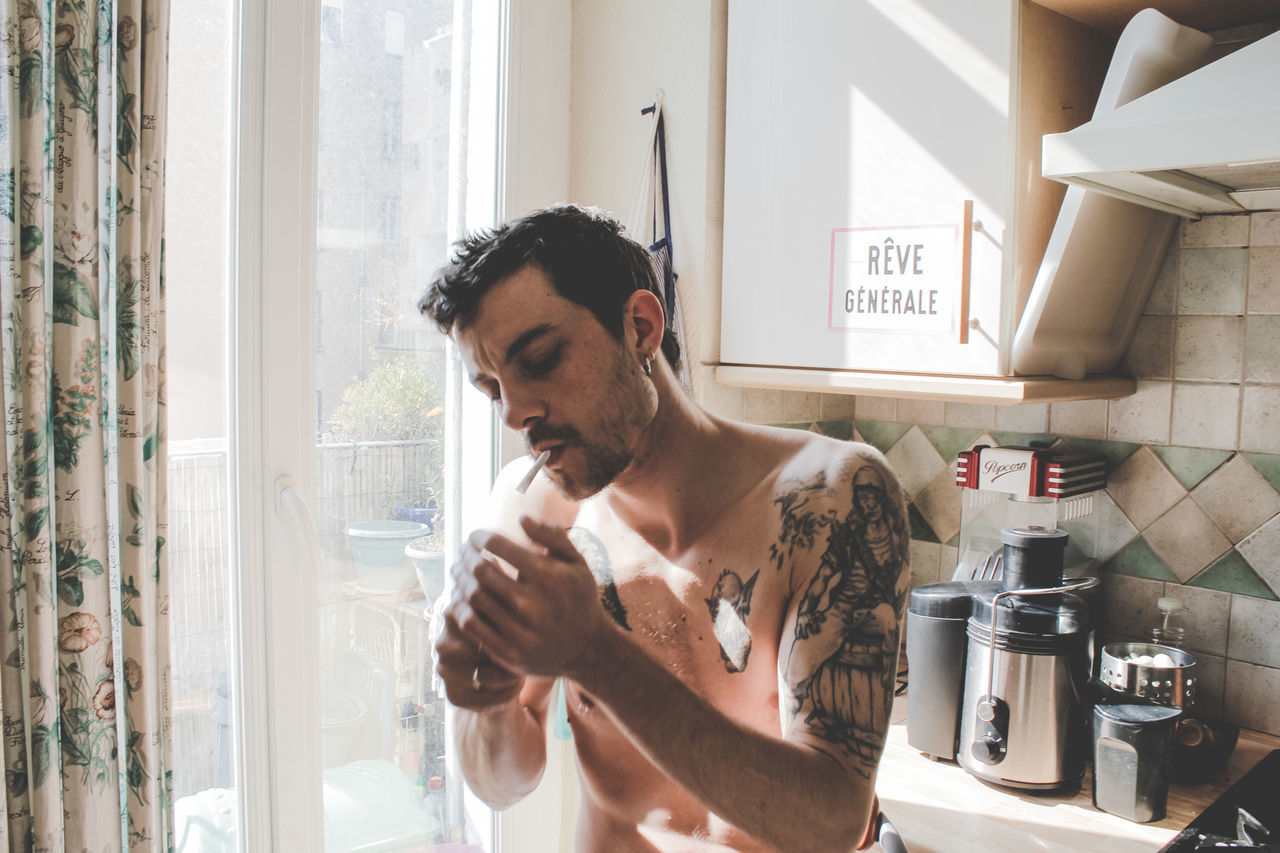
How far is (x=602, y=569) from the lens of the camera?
1.15 meters

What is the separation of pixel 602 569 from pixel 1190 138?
88cm

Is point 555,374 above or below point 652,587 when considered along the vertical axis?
above

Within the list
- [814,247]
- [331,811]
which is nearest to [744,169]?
[814,247]

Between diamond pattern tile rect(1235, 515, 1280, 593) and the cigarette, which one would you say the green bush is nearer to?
the cigarette

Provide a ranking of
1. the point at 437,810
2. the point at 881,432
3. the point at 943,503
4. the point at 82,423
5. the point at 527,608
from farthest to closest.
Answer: the point at 881,432, the point at 943,503, the point at 437,810, the point at 82,423, the point at 527,608

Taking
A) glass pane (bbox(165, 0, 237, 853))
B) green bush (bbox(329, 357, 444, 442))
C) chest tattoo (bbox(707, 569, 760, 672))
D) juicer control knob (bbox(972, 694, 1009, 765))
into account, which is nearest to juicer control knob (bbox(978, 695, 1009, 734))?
juicer control knob (bbox(972, 694, 1009, 765))

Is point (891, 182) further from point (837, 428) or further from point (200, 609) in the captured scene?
point (200, 609)

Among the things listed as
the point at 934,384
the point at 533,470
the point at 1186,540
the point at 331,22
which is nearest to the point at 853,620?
the point at 533,470

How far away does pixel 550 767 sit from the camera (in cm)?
191

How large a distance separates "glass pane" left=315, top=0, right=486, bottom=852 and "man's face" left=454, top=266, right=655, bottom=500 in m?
0.68

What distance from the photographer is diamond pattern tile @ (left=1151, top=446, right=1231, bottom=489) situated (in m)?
1.58

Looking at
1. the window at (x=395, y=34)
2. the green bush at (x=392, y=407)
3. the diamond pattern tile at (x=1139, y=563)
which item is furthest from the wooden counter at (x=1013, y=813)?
the window at (x=395, y=34)

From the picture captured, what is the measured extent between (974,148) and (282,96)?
1.09 meters

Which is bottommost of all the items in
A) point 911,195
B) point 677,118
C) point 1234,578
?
point 1234,578
